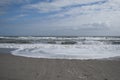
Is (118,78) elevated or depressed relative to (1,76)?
depressed

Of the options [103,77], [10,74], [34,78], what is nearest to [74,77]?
[103,77]

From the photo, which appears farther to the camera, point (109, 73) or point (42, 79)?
point (109, 73)

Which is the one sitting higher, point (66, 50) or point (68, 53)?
point (68, 53)

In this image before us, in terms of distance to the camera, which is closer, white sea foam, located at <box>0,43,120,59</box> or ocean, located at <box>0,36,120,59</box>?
white sea foam, located at <box>0,43,120,59</box>

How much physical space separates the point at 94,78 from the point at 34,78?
2063mm

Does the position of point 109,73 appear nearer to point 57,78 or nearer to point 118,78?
point 118,78

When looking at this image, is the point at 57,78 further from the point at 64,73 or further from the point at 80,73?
the point at 80,73

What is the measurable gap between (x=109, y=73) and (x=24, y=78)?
319 cm

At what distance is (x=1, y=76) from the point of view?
19.8ft

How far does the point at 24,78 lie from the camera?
5.83 metres

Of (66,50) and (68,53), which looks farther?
(66,50)

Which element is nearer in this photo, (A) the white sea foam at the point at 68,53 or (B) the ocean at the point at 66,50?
(A) the white sea foam at the point at 68,53

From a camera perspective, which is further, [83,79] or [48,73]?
[48,73]

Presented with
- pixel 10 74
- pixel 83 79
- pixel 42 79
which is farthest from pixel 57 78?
pixel 10 74
